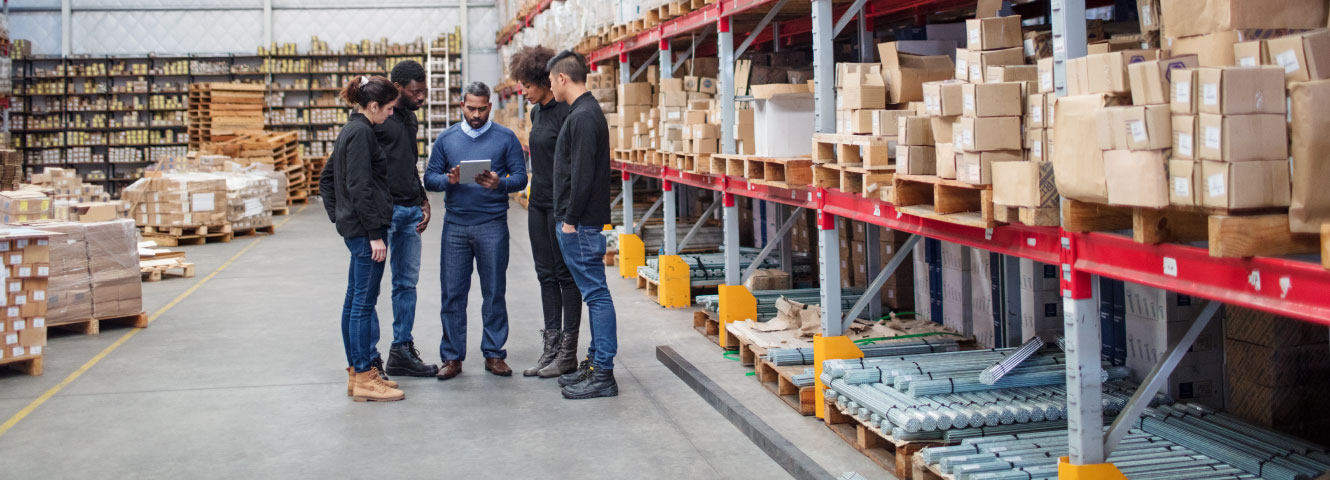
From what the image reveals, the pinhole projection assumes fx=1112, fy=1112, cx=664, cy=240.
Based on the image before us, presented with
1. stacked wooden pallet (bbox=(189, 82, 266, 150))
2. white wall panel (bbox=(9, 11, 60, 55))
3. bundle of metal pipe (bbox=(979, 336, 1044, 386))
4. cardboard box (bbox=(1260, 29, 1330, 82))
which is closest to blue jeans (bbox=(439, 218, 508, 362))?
bundle of metal pipe (bbox=(979, 336, 1044, 386))

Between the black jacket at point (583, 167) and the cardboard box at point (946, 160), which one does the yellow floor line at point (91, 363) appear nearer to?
the black jacket at point (583, 167)

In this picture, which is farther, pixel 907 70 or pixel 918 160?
pixel 907 70

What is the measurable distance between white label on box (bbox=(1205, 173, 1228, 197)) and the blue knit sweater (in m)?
4.16

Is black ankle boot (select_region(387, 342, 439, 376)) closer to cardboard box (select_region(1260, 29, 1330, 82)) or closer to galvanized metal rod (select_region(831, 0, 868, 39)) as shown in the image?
galvanized metal rod (select_region(831, 0, 868, 39))

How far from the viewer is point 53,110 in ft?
80.4

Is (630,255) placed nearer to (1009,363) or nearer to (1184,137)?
(1009,363)

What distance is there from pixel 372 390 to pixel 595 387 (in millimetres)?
1196

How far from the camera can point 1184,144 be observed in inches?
109

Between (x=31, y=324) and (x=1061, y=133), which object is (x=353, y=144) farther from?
(x=1061, y=133)

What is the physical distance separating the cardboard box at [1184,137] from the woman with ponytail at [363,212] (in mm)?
4004

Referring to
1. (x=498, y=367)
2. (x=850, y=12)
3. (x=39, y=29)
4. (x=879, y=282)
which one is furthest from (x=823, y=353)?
(x=39, y=29)

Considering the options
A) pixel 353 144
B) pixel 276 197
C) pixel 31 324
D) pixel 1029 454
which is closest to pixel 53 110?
pixel 276 197

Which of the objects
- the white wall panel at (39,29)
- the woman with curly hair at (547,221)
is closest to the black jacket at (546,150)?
the woman with curly hair at (547,221)

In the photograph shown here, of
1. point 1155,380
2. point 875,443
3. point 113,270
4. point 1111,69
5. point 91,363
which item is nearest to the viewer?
point 1111,69
